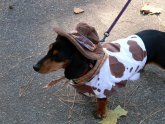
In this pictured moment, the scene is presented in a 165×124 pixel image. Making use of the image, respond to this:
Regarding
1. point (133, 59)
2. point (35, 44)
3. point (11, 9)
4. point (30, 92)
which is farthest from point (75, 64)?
point (11, 9)

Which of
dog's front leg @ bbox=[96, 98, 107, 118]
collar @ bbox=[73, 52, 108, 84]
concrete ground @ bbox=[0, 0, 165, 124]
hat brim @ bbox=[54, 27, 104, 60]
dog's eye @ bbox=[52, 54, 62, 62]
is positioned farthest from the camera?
concrete ground @ bbox=[0, 0, 165, 124]

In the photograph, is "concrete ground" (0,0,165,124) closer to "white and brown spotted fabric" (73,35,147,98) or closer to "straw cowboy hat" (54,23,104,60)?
"white and brown spotted fabric" (73,35,147,98)

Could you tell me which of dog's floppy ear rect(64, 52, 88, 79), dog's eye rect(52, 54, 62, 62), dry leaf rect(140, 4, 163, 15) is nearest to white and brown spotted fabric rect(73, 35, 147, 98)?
dog's floppy ear rect(64, 52, 88, 79)

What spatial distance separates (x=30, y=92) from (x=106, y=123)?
0.64m

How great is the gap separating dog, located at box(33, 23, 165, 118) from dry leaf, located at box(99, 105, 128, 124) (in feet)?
0.14

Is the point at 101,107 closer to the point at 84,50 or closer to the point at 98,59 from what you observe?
the point at 98,59

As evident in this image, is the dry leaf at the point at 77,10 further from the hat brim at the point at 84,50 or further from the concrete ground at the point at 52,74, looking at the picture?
the hat brim at the point at 84,50

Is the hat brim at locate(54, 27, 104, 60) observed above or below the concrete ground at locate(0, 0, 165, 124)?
above

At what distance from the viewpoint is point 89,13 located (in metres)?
3.56

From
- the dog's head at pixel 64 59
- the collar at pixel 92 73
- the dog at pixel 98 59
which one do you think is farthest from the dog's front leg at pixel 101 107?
the dog's head at pixel 64 59

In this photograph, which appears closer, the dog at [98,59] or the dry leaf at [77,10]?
the dog at [98,59]

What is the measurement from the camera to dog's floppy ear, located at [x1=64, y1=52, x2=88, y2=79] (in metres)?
2.26

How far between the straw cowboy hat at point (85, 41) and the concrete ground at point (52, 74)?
0.62 m

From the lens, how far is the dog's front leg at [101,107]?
101 inches
